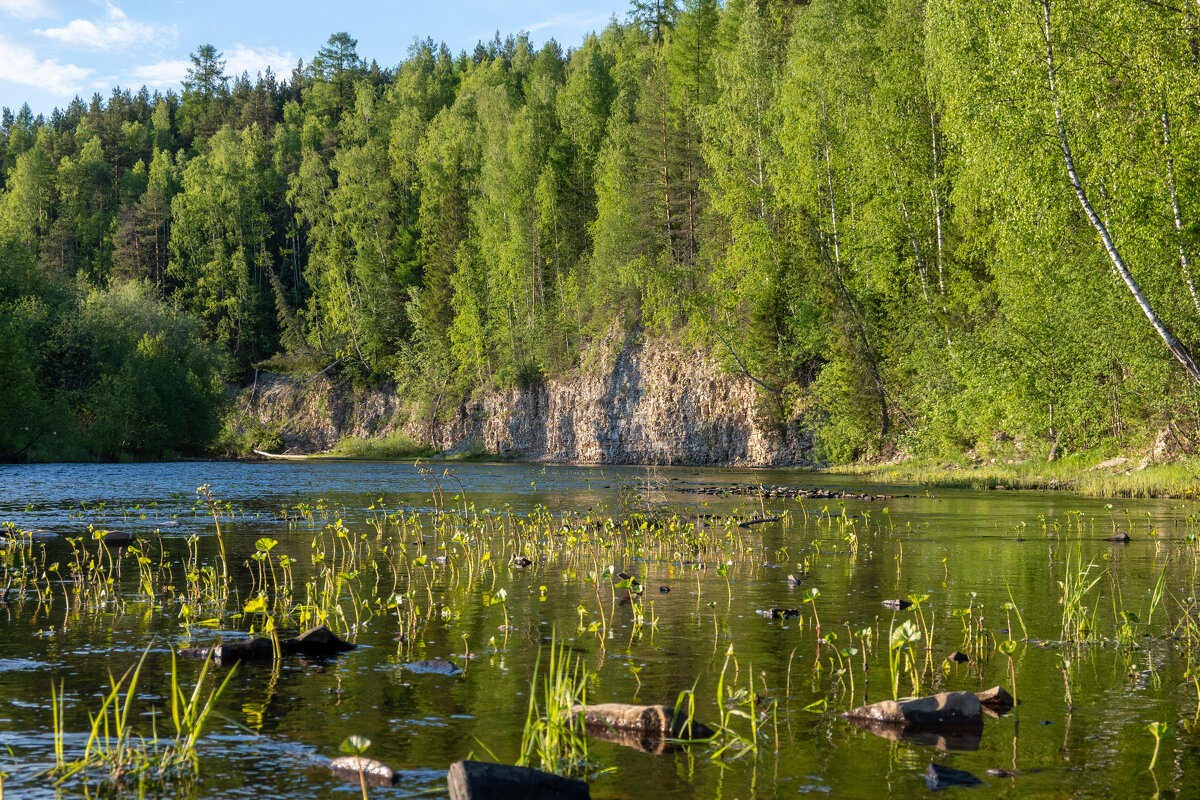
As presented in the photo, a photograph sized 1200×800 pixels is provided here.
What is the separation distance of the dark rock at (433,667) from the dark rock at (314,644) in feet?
3.37

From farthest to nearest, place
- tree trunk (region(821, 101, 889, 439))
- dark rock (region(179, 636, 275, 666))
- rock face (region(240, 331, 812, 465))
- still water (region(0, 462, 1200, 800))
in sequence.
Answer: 1. rock face (region(240, 331, 812, 465))
2. tree trunk (region(821, 101, 889, 439))
3. dark rock (region(179, 636, 275, 666))
4. still water (region(0, 462, 1200, 800))

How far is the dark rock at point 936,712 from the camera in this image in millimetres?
6816

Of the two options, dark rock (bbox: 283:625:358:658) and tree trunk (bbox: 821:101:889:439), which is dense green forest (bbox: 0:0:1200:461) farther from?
dark rock (bbox: 283:625:358:658)

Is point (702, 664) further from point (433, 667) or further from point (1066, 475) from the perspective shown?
point (1066, 475)

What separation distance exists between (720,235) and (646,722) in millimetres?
52297

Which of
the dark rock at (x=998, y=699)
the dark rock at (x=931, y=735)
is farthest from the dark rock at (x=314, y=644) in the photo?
the dark rock at (x=998, y=699)

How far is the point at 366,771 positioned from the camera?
5668 mm

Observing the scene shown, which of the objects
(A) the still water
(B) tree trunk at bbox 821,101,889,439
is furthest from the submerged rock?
(B) tree trunk at bbox 821,101,889,439

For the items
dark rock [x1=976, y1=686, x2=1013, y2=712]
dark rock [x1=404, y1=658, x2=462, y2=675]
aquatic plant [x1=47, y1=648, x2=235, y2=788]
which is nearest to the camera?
aquatic plant [x1=47, y1=648, x2=235, y2=788]

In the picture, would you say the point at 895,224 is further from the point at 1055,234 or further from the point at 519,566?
the point at 519,566

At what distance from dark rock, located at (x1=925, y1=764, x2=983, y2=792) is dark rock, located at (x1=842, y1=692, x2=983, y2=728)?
3.19 feet

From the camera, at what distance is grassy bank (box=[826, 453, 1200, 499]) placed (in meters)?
28.4

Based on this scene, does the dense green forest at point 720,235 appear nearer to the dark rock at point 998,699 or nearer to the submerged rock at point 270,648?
the dark rock at point 998,699

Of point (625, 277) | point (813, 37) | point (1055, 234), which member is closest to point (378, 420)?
point (625, 277)
